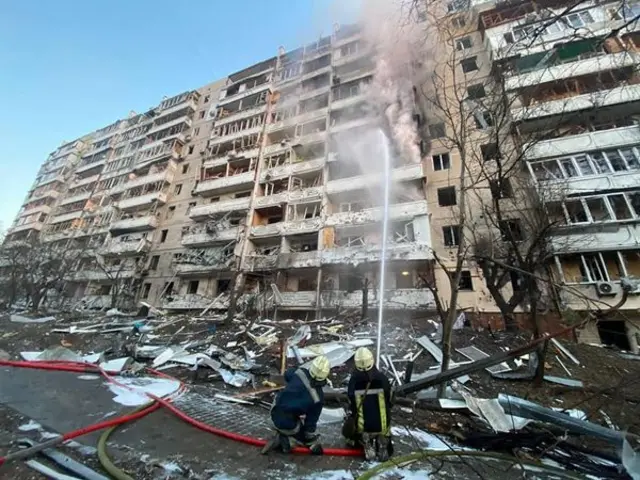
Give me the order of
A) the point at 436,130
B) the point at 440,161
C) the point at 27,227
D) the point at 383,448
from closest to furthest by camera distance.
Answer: the point at 383,448 → the point at 440,161 → the point at 436,130 → the point at 27,227

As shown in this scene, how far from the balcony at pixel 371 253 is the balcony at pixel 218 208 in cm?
926

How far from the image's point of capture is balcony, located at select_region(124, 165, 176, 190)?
29.8 metres

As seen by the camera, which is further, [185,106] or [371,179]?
[185,106]

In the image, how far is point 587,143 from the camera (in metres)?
15.3

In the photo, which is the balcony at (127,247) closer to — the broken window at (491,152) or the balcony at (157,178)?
the balcony at (157,178)

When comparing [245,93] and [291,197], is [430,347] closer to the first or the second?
[291,197]

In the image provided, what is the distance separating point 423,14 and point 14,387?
1032 centimetres

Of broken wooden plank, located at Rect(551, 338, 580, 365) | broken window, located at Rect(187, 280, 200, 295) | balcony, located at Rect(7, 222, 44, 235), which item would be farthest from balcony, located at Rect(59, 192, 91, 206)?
broken wooden plank, located at Rect(551, 338, 580, 365)

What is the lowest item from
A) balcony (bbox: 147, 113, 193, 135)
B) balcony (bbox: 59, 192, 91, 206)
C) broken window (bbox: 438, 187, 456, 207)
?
broken window (bbox: 438, 187, 456, 207)

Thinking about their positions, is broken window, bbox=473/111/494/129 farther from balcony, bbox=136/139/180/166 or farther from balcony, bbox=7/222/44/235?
balcony, bbox=7/222/44/235

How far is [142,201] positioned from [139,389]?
93.3 ft

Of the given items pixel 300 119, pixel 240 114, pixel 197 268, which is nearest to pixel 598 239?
pixel 300 119

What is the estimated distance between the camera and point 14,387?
5820mm

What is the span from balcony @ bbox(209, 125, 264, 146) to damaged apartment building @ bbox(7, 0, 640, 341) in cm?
19
